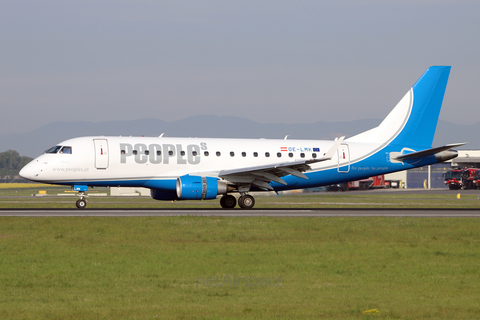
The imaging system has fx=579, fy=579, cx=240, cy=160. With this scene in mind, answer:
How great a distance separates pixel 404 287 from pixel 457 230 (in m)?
12.8

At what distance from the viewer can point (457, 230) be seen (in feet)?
78.1

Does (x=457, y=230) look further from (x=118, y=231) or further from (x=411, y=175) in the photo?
(x=411, y=175)

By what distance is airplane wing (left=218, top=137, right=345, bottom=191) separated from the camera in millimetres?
34375

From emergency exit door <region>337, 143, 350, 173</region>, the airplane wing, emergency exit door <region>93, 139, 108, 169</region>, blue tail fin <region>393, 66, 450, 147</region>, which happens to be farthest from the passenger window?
blue tail fin <region>393, 66, 450, 147</region>

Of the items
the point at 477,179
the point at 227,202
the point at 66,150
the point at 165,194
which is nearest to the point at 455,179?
the point at 477,179

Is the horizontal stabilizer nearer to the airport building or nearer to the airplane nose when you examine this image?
the airplane nose

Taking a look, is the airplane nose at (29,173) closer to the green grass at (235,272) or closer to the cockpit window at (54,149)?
the cockpit window at (54,149)

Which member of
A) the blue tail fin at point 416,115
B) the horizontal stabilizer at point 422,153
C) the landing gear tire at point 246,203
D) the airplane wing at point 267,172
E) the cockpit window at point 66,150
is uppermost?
the blue tail fin at point 416,115

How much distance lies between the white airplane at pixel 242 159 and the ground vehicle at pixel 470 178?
6557 centimetres

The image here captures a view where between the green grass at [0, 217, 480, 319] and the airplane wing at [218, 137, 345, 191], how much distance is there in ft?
34.7

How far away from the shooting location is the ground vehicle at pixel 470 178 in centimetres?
10104

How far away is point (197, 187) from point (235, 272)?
63.8ft

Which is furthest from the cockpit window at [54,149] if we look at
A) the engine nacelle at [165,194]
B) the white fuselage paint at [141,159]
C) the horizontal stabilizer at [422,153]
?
the horizontal stabilizer at [422,153]

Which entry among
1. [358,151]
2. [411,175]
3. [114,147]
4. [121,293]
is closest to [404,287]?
[121,293]
